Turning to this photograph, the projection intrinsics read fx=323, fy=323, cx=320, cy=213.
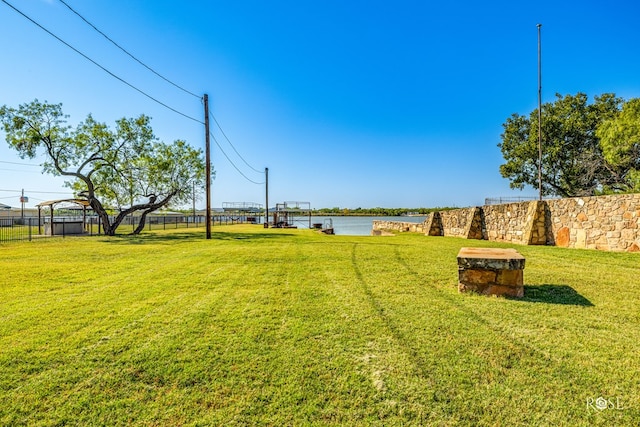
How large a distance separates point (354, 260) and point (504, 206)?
23.6ft

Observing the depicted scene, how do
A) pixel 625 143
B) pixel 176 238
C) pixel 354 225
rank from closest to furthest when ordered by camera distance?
pixel 176 238, pixel 625 143, pixel 354 225

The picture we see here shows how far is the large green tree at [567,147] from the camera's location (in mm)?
24094

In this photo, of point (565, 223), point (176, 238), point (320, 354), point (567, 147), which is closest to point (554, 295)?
point (320, 354)

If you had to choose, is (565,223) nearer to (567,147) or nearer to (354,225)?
(567,147)

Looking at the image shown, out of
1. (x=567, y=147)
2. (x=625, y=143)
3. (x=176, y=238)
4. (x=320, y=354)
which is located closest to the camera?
(x=320, y=354)

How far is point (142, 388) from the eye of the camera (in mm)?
2090

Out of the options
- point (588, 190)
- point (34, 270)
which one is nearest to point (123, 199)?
point (34, 270)

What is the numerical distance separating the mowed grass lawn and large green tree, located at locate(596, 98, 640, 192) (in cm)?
1990

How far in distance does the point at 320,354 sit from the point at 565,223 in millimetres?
9043

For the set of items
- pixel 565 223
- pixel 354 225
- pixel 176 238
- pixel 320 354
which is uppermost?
pixel 565 223

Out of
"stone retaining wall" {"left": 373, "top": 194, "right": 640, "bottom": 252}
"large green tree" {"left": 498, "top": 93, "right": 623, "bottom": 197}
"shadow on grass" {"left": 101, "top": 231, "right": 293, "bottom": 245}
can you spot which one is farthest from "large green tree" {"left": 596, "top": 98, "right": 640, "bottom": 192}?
"shadow on grass" {"left": 101, "top": 231, "right": 293, "bottom": 245}

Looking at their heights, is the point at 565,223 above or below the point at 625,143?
below

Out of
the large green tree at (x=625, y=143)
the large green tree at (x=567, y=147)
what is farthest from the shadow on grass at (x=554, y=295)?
the large green tree at (x=567, y=147)

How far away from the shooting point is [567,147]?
25.8m
